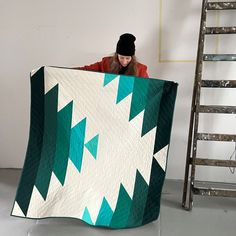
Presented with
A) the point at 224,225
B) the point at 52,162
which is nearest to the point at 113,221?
the point at 52,162

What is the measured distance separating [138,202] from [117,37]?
114 centimetres

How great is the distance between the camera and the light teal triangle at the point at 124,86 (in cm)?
185

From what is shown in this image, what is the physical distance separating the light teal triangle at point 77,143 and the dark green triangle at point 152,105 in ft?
1.19

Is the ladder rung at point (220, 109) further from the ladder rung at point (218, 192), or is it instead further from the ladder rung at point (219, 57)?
the ladder rung at point (218, 192)

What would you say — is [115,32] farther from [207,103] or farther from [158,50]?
[207,103]

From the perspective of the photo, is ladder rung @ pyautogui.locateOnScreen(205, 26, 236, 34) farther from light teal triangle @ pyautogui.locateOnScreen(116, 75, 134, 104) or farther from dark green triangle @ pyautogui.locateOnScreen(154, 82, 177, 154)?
light teal triangle @ pyautogui.locateOnScreen(116, 75, 134, 104)

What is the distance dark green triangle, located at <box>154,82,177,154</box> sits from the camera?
189 cm

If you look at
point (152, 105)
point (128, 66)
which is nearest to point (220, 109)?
point (152, 105)

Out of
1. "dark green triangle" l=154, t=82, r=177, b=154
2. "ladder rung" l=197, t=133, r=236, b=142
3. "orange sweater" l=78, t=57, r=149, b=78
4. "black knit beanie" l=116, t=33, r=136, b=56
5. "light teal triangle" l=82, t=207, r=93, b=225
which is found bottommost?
"light teal triangle" l=82, t=207, r=93, b=225

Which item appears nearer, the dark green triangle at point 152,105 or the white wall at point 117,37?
the dark green triangle at point 152,105

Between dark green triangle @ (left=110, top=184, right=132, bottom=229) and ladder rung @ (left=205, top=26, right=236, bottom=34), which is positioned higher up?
ladder rung @ (left=205, top=26, right=236, bottom=34)

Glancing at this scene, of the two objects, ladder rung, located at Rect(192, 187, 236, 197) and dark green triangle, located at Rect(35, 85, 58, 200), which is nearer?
dark green triangle, located at Rect(35, 85, 58, 200)

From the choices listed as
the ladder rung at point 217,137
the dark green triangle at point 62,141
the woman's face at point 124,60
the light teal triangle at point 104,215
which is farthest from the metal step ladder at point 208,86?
the dark green triangle at point 62,141

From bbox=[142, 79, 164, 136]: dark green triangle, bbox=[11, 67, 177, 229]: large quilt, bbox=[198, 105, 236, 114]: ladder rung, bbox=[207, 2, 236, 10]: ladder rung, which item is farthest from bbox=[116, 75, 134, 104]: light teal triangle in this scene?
bbox=[207, 2, 236, 10]: ladder rung
